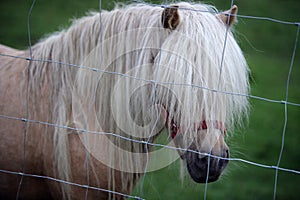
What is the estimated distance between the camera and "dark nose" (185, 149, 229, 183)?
1715mm

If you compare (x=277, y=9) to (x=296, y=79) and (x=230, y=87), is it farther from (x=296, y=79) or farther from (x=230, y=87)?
(x=230, y=87)

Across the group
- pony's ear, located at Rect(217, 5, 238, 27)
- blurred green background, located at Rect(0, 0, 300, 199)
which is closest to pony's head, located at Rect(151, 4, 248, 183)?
pony's ear, located at Rect(217, 5, 238, 27)

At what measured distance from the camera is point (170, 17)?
1.78m

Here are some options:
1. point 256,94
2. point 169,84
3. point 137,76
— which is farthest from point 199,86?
point 256,94

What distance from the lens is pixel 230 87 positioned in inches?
70.1

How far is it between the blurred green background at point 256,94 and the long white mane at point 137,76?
0.29 meters

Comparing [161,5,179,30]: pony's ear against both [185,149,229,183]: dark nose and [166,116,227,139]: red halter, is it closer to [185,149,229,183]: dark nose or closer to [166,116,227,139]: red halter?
[166,116,227,139]: red halter

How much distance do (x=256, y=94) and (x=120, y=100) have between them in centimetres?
454

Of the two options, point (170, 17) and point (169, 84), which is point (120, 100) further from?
point (170, 17)

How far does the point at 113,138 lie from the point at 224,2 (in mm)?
8154

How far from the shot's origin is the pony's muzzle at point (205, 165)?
171 centimetres

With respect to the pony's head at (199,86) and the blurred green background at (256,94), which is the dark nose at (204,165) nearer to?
the pony's head at (199,86)

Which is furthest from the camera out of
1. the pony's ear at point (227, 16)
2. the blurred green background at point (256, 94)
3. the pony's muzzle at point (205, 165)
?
the blurred green background at point (256, 94)

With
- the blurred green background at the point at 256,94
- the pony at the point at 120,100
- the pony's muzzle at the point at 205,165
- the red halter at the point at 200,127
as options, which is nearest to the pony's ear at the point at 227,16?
the pony at the point at 120,100
